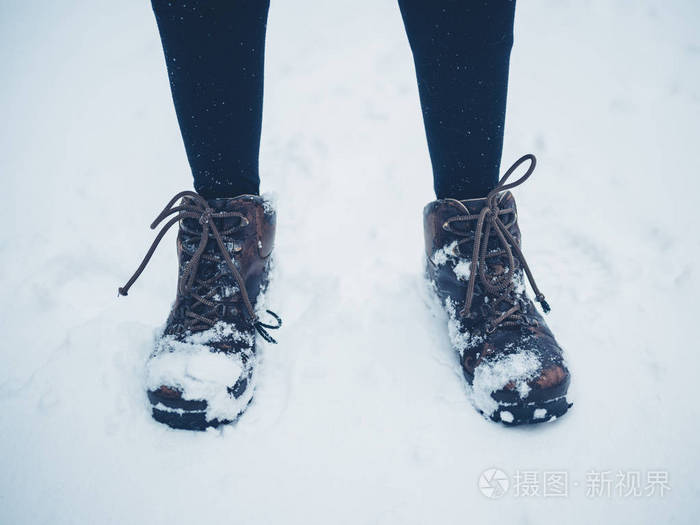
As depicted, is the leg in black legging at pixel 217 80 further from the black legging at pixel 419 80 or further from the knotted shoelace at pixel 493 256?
the knotted shoelace at pixel 493 256

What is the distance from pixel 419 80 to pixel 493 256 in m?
0.40

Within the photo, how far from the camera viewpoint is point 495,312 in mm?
822

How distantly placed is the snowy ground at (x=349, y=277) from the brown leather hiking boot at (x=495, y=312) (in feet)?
0.21

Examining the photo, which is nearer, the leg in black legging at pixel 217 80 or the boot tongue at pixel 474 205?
the leg in black legging at pixel 217 80

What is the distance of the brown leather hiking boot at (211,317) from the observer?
29.1 inches

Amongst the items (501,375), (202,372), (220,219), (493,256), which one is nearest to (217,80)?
(220,219)

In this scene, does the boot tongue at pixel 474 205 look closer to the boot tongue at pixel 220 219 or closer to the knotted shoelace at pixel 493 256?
the knotted shoelace at pixel 493 256

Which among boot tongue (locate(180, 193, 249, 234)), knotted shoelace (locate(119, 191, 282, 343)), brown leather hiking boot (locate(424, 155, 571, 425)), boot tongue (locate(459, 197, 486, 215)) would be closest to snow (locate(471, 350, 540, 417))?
brown leather hiking boot (locate(424, 155, 571, 425))

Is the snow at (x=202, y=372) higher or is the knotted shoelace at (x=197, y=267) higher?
the knotted shoelace at (x=197, y=267)

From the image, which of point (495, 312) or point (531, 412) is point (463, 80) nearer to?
point (495, 312)

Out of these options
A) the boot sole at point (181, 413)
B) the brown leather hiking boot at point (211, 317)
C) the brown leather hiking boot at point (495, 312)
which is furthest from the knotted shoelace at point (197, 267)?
the brown leather hiking boot at point (495, 312)

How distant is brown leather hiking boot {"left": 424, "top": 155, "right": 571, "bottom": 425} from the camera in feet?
2.38

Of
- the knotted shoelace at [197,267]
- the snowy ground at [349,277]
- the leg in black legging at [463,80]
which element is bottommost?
the snowy ground at [349,277]

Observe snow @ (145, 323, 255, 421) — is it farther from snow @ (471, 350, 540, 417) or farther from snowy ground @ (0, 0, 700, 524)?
snow @ (471, 350, 540, 417)
